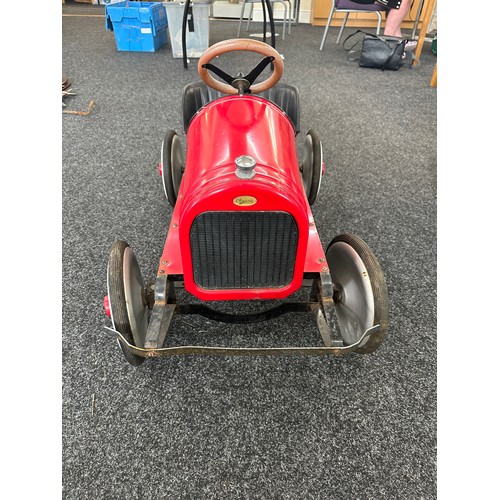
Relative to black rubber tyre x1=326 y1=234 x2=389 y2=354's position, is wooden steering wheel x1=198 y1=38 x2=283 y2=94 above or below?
above

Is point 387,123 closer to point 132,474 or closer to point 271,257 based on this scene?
point 271,257

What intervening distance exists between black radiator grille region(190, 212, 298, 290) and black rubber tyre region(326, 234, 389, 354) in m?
0.19

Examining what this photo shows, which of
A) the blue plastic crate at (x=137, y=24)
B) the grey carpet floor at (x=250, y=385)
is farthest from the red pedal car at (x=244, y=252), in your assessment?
the blue plastic crate at (x=137, y=24)

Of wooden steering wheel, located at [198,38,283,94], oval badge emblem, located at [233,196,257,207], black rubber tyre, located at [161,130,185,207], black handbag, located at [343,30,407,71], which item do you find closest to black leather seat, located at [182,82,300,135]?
black rubber tyre, located at [161,130,185,207]

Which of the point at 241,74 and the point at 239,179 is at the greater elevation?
the point at 241,74

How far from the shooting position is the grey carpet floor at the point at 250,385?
0.94 m

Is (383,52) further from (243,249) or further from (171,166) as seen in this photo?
(243,249)

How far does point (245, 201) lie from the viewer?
36.1 inches

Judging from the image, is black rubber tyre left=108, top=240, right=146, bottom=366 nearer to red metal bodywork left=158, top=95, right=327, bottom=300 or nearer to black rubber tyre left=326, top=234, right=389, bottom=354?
red metal bodywork left=158, top=95, right=327, bottom=300

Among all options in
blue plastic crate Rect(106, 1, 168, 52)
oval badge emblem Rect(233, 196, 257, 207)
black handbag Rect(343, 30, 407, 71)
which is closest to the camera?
oval badge emblem Rect(233, 196, 257, 207)

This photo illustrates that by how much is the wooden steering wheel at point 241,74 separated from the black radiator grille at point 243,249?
1.63 feet

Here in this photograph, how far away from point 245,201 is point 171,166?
700 mm

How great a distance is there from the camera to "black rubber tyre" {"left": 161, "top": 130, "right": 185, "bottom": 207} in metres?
1.48

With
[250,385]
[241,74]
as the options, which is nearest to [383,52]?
[241,74]
